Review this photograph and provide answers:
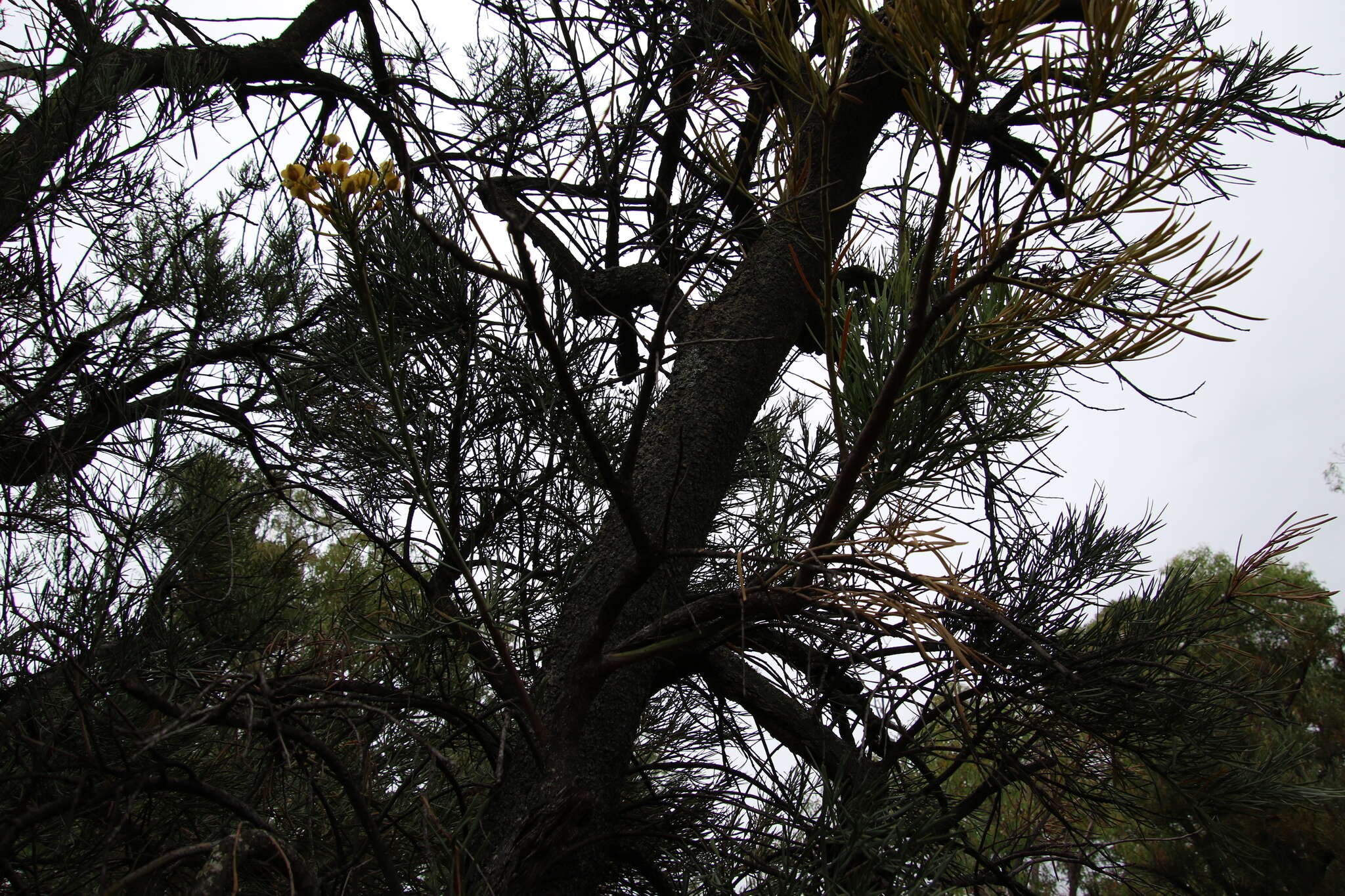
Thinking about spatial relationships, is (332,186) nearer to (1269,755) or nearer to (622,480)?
(622,480)

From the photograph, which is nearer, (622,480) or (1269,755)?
(622,480)

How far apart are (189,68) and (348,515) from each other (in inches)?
33.4

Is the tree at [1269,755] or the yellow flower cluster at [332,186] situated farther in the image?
the tree at [1269,755]

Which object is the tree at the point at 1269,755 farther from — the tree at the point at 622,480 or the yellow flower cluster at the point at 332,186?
the yellow flower cluster at the point at 332,186

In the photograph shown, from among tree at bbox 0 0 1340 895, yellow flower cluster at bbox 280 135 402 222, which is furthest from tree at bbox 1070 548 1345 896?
yellow flower cluster at bbox 280 135 402 222

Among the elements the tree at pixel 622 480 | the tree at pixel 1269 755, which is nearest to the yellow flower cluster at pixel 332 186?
the tree at pixel 622 480

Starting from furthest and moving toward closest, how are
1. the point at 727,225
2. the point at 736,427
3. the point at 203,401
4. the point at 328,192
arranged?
the point at 203,401, the point at 727,225, the point at 736,427, the point at 328,192

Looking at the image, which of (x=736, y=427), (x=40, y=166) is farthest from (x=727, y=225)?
(x=40, y=166)

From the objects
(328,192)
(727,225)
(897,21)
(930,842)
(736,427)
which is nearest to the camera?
(897,21)

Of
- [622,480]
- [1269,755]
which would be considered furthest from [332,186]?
[1269,755]

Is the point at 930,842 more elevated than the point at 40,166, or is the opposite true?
the point at 40,166

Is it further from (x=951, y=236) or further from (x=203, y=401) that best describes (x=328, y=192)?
(x=203, y=401)

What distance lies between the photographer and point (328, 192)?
61 centimetres

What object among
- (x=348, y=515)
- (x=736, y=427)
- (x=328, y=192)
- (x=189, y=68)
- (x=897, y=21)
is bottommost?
(x=348, y=515)
